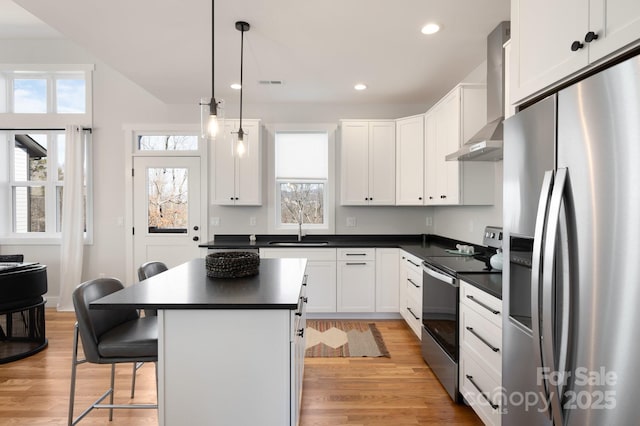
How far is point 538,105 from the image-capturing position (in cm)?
129

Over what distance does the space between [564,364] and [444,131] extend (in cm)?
272

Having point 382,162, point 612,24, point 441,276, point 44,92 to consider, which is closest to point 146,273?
point 441,276

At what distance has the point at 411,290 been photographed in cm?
358

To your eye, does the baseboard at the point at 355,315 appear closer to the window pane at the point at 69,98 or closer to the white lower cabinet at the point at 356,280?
the white lower cabinet at the point at 356,280

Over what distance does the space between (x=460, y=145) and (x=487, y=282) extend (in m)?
1.50

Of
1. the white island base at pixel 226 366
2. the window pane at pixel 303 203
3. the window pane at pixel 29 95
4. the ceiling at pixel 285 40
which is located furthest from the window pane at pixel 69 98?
the white island base at pixel 226 366

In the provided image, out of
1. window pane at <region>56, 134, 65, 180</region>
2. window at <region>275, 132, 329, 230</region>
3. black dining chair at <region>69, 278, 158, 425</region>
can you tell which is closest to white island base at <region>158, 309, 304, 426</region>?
black dining chair at <region>69, 278, 158, 425</region>

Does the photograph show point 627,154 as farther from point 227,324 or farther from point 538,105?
point 227,324

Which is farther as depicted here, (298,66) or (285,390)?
(298,66)

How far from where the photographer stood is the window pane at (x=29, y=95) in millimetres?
4645

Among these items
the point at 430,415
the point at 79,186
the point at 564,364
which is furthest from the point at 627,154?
the point at 79,186

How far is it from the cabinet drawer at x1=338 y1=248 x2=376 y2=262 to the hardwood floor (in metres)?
1.14

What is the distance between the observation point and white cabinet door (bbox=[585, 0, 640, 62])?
960 millimetres

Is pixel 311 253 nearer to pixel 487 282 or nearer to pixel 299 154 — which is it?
pixel 299 154
